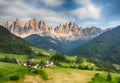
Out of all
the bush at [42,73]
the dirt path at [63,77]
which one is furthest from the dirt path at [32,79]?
the bush at [42,73]

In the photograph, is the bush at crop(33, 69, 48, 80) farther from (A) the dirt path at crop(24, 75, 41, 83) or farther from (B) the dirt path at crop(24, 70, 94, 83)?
(A) the dirt path at crop(24, 75, 41, 83)

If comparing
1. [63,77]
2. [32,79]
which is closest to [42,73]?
[32,79]

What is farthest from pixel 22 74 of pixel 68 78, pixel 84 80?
pixel 84 80

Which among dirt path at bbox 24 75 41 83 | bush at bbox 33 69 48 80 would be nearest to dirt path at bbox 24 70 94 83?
dirt path at bbox 24 75 41 83

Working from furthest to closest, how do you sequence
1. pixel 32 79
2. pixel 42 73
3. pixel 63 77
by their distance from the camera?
pixel 42 73 < pixel 63 77 < pixel 32 79

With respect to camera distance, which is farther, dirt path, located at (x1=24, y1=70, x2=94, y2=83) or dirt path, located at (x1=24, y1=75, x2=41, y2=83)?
dirt path, located at (x1=24, y1=70, x2=94, y2=83)

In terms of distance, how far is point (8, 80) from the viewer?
417 feet

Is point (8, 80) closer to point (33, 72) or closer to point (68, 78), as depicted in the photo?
point (33, 72)

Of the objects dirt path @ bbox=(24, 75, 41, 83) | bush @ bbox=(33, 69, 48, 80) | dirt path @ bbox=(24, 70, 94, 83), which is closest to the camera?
dirt path @ bbox=(24, 75, 41, 83)

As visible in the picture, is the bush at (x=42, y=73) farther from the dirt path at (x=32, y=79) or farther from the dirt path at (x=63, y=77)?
the dirt path at (x=32, y=79)

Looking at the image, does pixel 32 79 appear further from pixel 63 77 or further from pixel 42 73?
pixel 63 77

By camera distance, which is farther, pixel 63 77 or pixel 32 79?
pixel 63 77

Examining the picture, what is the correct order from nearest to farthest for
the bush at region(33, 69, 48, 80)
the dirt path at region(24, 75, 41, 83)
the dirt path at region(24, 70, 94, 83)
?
the dirt path at region(24, 75, 41, 83) → the dirt path at region(24, 70, 94, 83) → the bush at region(33, 69, 48, 80)

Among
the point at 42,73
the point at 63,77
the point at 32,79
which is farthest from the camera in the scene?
the point at 42,73
